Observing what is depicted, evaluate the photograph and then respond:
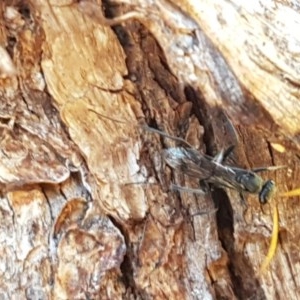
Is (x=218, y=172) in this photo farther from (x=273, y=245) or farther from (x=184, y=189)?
(x=273, y=245)

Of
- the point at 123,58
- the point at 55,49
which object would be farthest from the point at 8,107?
the point at 123,58

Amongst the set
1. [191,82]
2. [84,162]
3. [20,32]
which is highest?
[191,82]

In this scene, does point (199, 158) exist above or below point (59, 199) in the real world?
above

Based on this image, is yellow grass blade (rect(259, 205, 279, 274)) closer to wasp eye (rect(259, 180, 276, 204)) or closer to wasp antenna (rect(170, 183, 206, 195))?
wasp eye (rect(259, 180, 276, 204))

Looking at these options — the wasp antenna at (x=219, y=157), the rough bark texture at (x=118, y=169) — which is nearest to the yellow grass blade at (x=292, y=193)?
the rough bark texture at (x=118, y=169)

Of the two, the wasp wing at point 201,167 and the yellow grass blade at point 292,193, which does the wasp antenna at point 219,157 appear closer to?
the wasp wing at point 201,167

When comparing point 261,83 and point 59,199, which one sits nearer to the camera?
point 261,83

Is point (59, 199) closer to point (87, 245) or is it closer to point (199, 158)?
point (87, 245)
